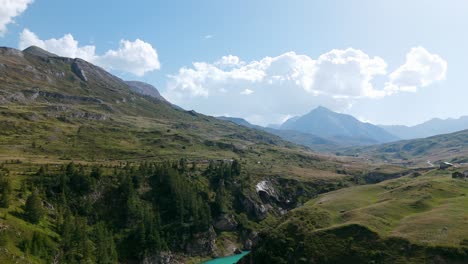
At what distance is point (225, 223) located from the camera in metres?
170

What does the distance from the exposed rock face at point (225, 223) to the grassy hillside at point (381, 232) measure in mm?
46340

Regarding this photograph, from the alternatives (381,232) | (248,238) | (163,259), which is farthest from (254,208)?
(381,232)

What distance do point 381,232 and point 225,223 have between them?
262 ft

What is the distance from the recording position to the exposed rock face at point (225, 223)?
168500 millimetres

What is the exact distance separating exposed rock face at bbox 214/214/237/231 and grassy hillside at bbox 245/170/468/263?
152 feet

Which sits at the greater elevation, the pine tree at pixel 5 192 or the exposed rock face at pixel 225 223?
the pine tree at pixel 5 192

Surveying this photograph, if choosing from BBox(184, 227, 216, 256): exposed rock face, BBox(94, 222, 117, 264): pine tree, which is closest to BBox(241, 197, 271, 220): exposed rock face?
BBox(184, 227, 216, 256): exposed rock face

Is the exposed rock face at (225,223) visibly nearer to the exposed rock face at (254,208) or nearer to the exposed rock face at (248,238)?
the exposed rock face at (248,238)

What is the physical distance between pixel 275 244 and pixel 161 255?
144ft

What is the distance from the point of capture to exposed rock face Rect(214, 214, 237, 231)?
168 m

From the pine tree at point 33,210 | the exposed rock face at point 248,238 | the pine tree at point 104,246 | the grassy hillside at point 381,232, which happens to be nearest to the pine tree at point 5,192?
the pine tree at point 33,210

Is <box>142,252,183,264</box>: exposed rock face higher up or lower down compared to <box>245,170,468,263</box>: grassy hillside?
lower down

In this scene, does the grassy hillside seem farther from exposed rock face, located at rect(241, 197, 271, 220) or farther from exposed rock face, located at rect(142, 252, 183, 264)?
exposed rock face, located at rect(241, 197, 271, 220)

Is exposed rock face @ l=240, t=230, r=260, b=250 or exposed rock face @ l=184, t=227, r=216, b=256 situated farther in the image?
exposed rock face @ l=240, t=230, r=260, b=250
